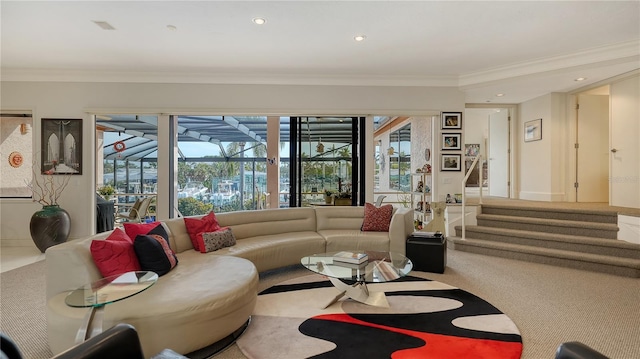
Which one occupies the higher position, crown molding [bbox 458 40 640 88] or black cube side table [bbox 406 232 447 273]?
crown molding [bbox 458 40 640 88]

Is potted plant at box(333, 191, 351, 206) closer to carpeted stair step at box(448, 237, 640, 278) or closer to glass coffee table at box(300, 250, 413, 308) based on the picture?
carpeted stair step at box(448, 237, 640, 278)

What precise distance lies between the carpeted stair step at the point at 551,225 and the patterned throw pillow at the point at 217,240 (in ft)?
13.6

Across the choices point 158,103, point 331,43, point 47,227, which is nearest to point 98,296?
point 331,43

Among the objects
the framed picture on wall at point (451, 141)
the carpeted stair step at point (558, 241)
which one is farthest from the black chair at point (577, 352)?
the framed picture on wall at point (451, 141)

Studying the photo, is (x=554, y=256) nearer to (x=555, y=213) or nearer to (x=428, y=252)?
(x=555, y=213)

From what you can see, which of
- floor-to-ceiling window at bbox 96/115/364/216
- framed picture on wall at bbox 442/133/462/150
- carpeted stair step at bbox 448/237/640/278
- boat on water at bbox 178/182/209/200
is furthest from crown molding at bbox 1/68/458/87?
carpeted stair step at bbox 448/237/640/278

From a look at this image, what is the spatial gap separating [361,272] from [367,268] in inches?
5.6

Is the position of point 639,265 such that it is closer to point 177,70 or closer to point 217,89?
point 217,89

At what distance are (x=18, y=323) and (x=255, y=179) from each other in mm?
4401

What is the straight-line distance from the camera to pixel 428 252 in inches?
152

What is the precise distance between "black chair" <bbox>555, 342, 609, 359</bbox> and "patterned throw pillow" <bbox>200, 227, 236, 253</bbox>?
9.80 feet

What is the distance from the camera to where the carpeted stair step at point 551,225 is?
171 inches

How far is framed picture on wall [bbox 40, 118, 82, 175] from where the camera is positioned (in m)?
5.26

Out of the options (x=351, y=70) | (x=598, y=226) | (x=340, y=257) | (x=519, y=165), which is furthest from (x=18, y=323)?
(x=519, y=165)
